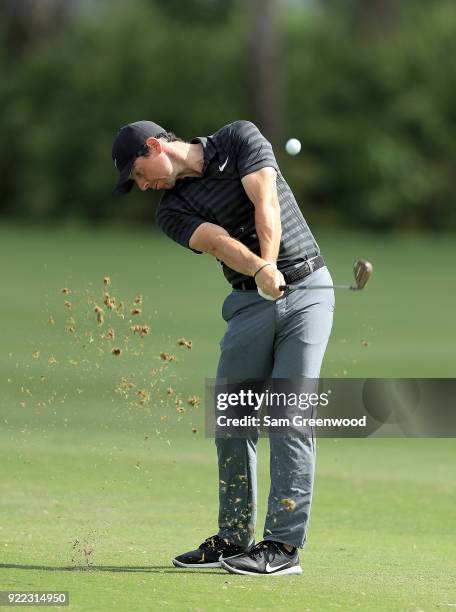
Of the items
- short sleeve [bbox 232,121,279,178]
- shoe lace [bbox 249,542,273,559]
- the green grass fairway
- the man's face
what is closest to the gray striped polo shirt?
short sleeve [bbox 232,121,279,178]

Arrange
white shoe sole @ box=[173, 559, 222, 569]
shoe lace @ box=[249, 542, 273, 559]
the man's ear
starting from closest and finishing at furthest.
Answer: the man's ear < shoe lace @ box=[249, 542, 273, 559] < white shoe sole @ box=[173, 559, 222, 569]

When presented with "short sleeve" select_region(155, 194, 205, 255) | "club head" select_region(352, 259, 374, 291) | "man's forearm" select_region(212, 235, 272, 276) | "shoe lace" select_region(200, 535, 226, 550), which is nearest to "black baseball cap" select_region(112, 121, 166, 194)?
"short sleeve" select_region(155, 194, 205, 255)

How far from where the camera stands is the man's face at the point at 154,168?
6.59m

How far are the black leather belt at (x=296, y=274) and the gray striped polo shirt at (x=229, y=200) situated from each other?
0.07 feet

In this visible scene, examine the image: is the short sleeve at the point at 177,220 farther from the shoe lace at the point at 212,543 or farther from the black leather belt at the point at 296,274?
the shoe lace at the point at 212,543

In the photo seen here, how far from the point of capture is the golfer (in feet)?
21.6

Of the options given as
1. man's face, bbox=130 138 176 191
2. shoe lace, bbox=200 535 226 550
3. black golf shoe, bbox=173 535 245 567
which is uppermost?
man's face, bbox=130 138 176 191

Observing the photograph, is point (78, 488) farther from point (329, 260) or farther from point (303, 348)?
point (329, 260)

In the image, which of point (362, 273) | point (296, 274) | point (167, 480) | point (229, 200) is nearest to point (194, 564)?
point (296, 274)

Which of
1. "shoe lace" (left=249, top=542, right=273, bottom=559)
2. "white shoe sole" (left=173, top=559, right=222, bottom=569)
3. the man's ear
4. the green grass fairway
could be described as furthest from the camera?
"white shoe sole" (left=173, top=559, right=222, bottom=569)

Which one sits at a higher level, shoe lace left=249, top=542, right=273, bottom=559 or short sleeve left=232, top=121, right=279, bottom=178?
short sleeve left=232, top=121, right=279, bottom=178

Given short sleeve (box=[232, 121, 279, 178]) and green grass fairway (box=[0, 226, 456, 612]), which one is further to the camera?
short sleeve (box=[232, 121, 279, 178])

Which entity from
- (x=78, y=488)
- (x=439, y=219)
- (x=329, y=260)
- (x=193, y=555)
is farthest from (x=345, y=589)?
(x=439, y=219)

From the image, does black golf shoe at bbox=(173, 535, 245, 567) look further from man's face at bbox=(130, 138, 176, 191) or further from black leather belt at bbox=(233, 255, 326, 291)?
man's face at bbox=(130, 138, 176, 191)
